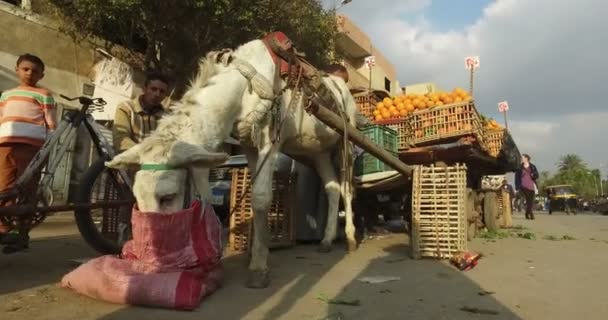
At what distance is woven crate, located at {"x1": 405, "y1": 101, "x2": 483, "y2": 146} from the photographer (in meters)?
6.20

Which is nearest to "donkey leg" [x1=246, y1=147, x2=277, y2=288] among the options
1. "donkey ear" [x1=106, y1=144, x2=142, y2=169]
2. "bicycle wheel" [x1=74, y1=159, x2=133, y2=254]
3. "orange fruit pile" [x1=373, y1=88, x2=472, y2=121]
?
"donkey ear" [x1=106, y1=144, x2=142, y2=169]

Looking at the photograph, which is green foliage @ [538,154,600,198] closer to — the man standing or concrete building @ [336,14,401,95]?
concrete building @ [336,14,401,95]

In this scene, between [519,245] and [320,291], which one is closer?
[320,291]

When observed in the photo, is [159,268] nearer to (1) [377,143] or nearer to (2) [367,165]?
(1) [377,143]

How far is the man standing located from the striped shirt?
616 mm

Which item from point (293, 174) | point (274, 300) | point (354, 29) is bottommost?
point (274, 300)

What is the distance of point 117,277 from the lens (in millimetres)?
3115

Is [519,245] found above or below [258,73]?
below

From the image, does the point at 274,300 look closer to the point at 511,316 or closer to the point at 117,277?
the point at 117,277

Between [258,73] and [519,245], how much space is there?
4.86m

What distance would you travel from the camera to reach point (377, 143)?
618 cm

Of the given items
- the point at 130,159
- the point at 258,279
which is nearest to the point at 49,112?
the point at 130,159

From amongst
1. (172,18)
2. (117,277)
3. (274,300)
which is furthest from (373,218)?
(172,18)

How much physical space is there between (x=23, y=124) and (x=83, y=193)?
2.68 ft
